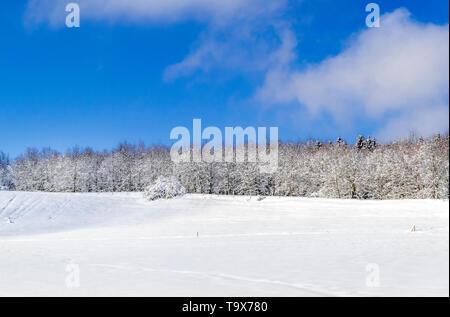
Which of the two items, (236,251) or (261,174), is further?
(261,174)

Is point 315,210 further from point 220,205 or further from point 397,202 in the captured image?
point 220,205

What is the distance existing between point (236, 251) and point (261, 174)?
2065 inches

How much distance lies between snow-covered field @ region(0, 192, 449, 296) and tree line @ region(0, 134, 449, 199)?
1627 centimetres

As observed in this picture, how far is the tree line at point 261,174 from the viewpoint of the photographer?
5628 centimetres

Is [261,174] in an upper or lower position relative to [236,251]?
upper

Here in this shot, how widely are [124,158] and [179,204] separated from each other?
3910cm

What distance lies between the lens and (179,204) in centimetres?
4962

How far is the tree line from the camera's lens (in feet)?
185

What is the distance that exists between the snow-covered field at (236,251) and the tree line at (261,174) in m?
16.3

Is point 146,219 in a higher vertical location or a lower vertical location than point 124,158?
lower

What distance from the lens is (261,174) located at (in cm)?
7156

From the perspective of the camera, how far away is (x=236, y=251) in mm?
19484

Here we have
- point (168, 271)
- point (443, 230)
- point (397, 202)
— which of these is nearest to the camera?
point (443, 230)
